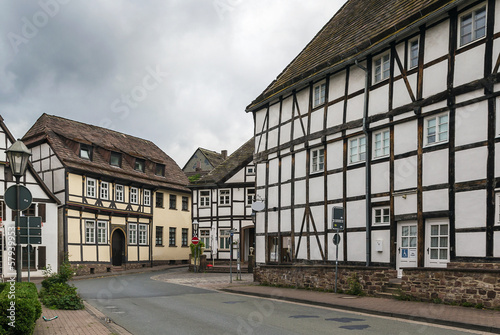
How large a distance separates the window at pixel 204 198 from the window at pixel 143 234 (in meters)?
4.86

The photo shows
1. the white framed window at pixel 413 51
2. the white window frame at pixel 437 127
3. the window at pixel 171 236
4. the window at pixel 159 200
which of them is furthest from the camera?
the window at pixel 171 236

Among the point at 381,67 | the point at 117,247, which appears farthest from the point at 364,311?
the point at 117,247

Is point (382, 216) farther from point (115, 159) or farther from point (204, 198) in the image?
point (115, 159)

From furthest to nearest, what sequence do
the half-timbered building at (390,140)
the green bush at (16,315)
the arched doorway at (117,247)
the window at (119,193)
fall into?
the window at (119,193) < the arched doorway at (117,247) < the half-timbered building at (390,140) < the green bush at (16,315)

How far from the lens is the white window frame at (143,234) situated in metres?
42.3

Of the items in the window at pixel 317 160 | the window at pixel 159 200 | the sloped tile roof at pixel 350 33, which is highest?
the sloped tile roof at pixel 350 33

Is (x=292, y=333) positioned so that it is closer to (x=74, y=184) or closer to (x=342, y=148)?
(x=342, y=148)

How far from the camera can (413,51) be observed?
55.2 ft

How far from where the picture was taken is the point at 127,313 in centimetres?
1412

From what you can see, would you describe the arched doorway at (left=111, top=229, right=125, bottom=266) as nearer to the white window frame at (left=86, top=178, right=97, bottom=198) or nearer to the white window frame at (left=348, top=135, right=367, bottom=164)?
the white window frame at (left=86, top=178, right=97, bottom=198)

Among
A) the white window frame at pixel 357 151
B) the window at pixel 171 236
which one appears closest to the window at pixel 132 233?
the window at pixel 171 236

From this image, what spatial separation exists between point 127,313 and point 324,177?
9495mm

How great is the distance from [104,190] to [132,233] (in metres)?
4.65

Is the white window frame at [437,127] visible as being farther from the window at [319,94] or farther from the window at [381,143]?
the window at [319,94]
